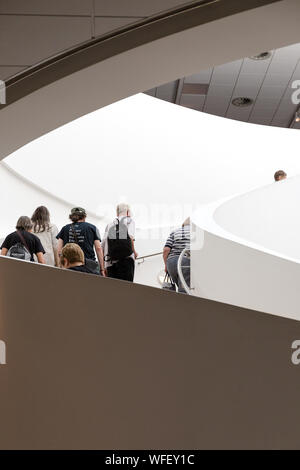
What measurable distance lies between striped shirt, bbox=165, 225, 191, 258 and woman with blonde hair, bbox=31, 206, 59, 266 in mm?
1036

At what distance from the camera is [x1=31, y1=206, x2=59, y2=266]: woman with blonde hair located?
14.5 ft

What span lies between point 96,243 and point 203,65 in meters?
1.69

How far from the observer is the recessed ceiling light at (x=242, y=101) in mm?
12070

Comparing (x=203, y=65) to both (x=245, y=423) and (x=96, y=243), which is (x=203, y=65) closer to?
(x=96, y=243)

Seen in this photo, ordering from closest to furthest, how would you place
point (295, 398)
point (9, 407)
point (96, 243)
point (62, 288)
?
point (295, 398)
point (62, 288)
point (9, 407)
point (96, 243)

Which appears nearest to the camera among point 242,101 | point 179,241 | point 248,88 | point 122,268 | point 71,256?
point 71,256

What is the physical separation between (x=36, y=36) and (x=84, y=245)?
1722mm

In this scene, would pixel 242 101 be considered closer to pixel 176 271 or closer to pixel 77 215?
pixel 176 271

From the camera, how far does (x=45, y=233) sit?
4445 mm

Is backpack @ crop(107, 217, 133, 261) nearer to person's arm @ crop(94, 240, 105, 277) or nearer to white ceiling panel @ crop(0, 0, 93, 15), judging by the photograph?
person's arm @ crop(94, 240, 105, 277)

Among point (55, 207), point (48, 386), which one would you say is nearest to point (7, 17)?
point (48, 386)

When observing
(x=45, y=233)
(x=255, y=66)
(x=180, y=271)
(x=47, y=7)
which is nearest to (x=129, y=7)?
(x=47, y=7)

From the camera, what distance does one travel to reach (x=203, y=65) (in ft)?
10.7

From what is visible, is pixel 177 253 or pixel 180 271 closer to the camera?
pixel 180 271
